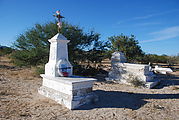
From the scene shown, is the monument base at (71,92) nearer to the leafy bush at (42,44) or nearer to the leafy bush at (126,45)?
the leafy bush at (42,44)

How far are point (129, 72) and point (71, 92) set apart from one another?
19.7ft

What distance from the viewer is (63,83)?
4574mm

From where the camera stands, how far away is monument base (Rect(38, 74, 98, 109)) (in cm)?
423

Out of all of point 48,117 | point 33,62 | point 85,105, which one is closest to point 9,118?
point 48,117

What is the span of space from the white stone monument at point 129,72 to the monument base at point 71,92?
476 cm

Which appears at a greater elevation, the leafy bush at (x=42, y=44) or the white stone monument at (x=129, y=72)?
the leafy bush at (x=42, y=44)

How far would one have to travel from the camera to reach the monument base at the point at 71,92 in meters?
4.23

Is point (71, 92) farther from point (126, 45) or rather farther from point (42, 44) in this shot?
point (126, 45)

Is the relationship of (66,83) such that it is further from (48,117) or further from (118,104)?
(118,104)

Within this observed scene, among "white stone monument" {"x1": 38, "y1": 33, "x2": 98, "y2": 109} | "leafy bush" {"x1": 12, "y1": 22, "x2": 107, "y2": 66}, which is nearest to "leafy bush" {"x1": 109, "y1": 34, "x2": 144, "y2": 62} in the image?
"leafy bush" {"x1": 12, "y1": 22, "x2": 107, "y2": 66}

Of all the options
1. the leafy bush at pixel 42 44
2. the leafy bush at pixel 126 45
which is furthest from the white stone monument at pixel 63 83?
the leafy bush at pixel 126 45

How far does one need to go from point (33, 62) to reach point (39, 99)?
600 centimetres

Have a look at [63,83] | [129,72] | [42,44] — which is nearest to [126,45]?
[129,72]

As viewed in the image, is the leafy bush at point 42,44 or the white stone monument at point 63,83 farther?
the leafy bush at point 42,44
